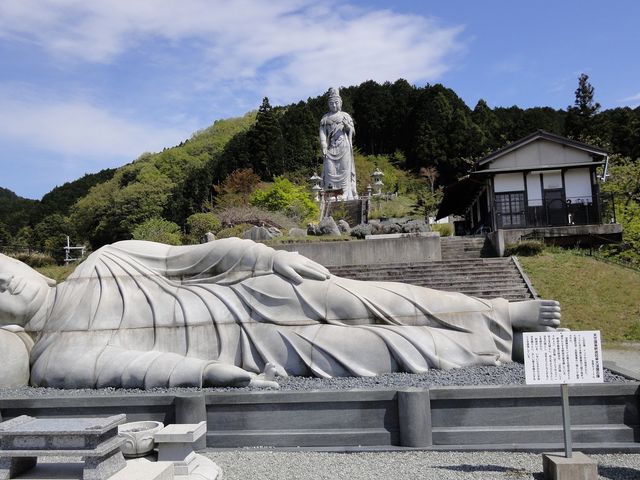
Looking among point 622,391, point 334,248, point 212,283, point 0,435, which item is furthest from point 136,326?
point 334,248

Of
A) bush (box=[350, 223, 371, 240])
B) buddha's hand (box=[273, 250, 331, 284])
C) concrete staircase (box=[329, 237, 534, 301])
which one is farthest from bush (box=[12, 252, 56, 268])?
buddha's hand (box=[273, 250, 331, 284])

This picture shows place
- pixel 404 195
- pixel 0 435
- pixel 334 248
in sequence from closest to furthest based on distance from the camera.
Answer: pixel 0 435
pixel 334 248
pixel 404 195

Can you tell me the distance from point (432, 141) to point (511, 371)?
4836cm

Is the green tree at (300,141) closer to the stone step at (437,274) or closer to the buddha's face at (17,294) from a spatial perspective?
the stone step at (437,274)

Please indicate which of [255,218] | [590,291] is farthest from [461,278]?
[255,218]

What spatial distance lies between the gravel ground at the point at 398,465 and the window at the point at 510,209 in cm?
2022

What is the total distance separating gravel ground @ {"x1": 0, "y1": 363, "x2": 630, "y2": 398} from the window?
18303mm

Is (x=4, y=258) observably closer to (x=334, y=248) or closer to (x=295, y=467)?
(x=295, y=467)

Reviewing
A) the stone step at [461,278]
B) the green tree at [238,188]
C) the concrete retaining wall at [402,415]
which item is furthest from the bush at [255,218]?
the concrete retaining wall at [402,415]

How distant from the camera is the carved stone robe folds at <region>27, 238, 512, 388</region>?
19.9 ft

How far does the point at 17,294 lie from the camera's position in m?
6.38

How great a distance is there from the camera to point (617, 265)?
1614cm

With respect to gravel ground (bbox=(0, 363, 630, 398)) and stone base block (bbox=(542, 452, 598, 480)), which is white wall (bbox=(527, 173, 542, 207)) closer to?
gravel ground (bbox=(0, 363, 630, 398))

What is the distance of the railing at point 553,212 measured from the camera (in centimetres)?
2238
